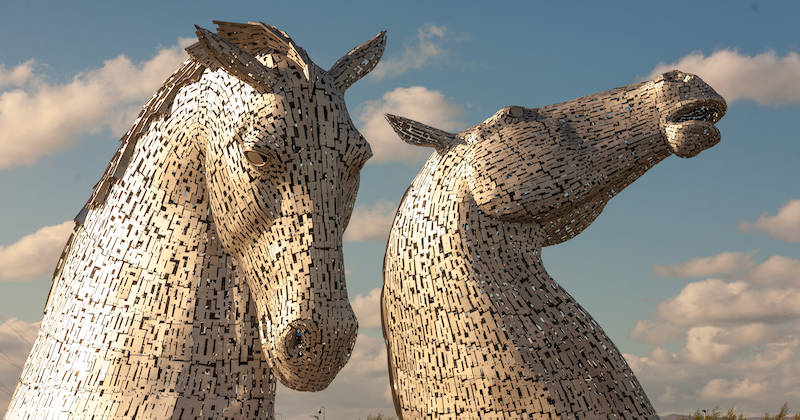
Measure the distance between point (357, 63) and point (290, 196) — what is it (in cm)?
53

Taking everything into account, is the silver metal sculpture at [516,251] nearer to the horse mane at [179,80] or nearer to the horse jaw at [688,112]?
the horse jaw at [688,112]

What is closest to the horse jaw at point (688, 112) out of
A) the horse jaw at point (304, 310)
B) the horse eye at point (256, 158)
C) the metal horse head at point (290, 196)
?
the metal horse head at point (290, 196)

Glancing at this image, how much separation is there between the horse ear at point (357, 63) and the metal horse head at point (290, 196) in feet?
0.35

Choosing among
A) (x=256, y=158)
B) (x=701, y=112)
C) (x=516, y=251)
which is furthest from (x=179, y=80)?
(x=701, y=112)

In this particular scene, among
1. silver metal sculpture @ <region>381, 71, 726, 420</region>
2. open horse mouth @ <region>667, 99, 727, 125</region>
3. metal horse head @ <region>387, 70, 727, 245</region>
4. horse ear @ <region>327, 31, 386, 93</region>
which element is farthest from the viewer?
→ open horse mouth @ <region>667, 99, 727, 125</region>

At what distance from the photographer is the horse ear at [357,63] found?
6.49 feet

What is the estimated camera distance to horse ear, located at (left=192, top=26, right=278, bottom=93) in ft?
5.85

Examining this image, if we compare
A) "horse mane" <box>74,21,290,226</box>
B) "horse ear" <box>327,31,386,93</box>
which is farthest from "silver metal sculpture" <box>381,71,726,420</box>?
"horse mane" <box>74,21,290,226</box>

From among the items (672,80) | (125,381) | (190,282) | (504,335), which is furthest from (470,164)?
(125,381)

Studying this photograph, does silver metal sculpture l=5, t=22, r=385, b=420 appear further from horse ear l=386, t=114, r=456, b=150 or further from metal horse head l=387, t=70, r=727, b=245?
horse ear l=386, t=114, r=456, b=150

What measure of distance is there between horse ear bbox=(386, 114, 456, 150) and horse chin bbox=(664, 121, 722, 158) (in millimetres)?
1007

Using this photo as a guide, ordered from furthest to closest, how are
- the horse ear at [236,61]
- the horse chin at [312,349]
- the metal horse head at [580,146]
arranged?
the metal horse head at [580,146]
the horse ear at [236,61]
the horse chin at [312,349]

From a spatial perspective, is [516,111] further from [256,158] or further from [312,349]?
[312,349]

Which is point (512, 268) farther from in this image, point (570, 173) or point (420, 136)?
point (420, 136)
